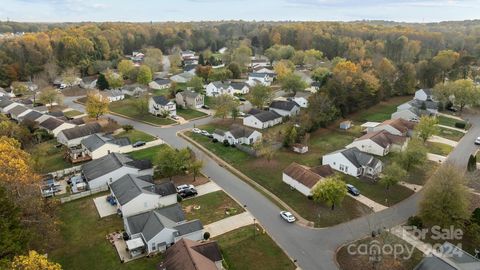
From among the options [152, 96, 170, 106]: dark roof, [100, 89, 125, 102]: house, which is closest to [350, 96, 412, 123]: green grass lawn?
[152, 96, 170, 106]: dark roof

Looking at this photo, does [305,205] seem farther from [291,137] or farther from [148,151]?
[148,151]

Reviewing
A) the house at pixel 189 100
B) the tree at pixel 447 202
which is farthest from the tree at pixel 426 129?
the house at pixel 189 100

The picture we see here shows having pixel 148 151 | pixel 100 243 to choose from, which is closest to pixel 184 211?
pixel 100 243

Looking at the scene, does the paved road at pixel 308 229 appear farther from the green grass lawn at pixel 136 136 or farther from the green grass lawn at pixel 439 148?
the green grass lawn at pixel 136 136

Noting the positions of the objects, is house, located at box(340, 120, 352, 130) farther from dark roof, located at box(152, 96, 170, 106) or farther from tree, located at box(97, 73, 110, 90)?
tree, located at box(97, 73, 110, 90)

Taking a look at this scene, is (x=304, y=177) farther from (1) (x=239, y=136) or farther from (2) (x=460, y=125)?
(2) (x=460, y=125)
